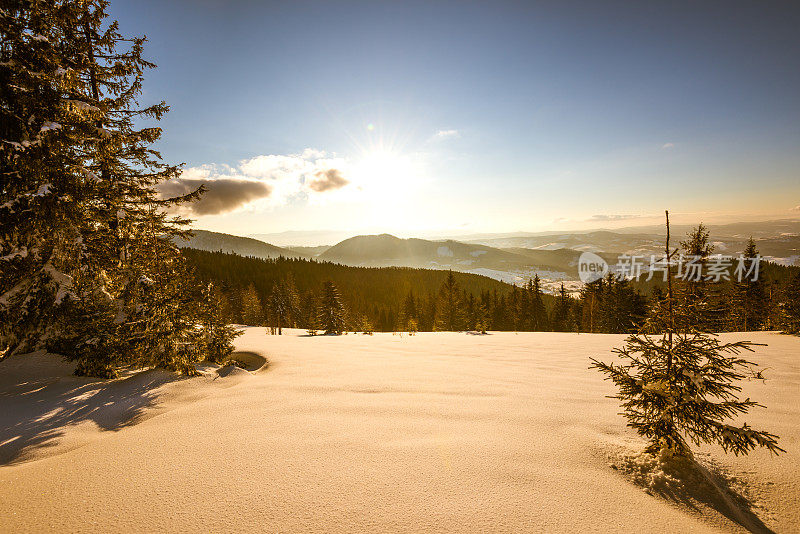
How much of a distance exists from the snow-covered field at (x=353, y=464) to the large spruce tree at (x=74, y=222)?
1.32m

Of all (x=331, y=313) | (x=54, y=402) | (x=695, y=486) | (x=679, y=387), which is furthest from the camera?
(x=331, y=313)

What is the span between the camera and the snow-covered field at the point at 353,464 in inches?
101

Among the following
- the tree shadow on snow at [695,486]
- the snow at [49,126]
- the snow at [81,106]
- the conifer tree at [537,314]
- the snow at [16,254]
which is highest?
the snow at [81,106]

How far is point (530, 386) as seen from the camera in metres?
6.61

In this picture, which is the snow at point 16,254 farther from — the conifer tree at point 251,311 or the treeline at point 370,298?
the conifer tree at point 251,311

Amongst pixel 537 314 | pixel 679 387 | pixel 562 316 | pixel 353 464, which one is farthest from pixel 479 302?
pixel 353 464

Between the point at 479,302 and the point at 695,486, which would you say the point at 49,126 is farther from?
the point at 479,302

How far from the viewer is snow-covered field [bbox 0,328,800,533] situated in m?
2.56

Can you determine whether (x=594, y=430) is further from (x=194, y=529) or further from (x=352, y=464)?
(x=194, y=529)

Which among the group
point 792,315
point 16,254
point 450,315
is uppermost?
point 16,254

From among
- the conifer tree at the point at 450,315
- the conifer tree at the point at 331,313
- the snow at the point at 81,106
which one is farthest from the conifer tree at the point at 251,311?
the snow at the point at 81,106

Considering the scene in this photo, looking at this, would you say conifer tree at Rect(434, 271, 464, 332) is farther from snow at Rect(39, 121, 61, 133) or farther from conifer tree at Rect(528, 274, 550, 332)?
snow at Rect(39, 121, 61, 133)

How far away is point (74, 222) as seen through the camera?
744 cm

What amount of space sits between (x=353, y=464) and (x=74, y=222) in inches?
360
